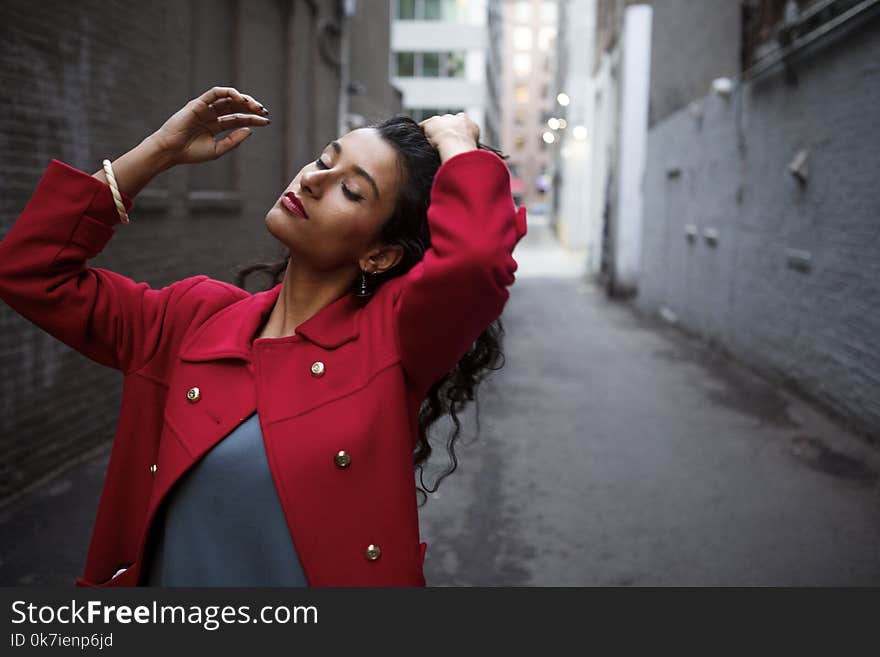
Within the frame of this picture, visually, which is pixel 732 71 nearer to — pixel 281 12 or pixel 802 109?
pixel 802 109

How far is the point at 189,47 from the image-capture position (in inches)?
320

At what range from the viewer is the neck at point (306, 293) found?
2109 mm

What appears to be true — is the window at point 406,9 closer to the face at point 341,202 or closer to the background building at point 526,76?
the face at point 341,202

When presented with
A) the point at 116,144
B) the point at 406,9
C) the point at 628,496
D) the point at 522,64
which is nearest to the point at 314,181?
the point at 628,496

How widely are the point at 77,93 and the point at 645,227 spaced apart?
15.4m

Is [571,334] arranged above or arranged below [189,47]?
below

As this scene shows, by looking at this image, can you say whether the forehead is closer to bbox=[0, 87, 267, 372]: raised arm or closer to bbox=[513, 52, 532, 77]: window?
bbox=[0, 87, 267, 372]: raised arm

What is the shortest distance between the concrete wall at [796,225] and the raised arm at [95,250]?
6767mm

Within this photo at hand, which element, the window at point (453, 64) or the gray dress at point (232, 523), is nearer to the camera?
the gray dress at point (232, 523)

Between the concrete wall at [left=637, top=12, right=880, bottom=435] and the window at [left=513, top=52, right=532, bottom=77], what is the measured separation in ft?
354

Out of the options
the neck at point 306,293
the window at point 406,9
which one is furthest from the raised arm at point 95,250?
the window at point 406,9

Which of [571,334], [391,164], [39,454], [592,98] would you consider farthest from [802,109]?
[592,98]

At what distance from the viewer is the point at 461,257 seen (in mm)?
1758

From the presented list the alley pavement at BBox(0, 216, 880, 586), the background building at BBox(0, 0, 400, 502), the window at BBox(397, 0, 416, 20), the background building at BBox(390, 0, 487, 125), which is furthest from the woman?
the window at BBox(397, 0, 416, 20)
